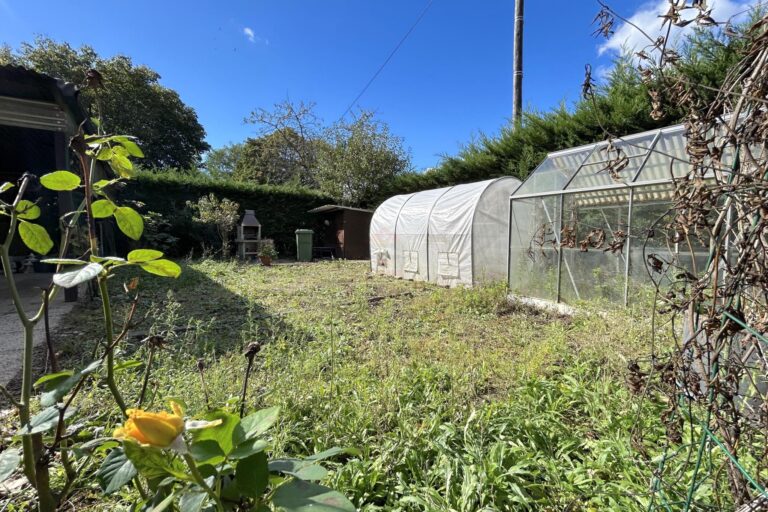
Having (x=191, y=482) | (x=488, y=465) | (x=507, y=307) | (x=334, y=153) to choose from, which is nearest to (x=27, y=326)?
(x=191, y=482)

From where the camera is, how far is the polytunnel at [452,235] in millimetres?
6953

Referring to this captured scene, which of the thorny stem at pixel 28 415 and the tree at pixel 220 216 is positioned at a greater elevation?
the tree at pixel 220 216

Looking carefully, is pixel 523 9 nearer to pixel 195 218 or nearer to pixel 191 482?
pixel 191 482

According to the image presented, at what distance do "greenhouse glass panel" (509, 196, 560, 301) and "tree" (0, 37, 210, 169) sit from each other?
20.7 meters

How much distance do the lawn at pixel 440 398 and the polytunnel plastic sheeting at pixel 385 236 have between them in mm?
5097

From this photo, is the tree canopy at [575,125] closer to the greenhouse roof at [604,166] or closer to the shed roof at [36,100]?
the greenhouse roof at [604,166]

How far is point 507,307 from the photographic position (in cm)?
542

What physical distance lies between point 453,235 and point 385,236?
2928 mm

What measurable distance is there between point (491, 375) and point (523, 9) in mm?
8901

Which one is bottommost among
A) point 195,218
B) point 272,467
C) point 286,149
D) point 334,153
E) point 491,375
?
point 491,375

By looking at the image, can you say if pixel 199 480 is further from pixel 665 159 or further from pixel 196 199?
pixel 196 199

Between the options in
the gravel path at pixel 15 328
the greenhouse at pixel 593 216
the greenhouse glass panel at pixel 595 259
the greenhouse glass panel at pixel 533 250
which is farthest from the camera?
the greenhouse glass panel at pixel 533 250

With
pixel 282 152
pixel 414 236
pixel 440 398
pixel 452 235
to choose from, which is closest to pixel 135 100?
pixel 282 152

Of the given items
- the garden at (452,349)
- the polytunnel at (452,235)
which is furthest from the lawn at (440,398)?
the polytunnel at (452,235)
